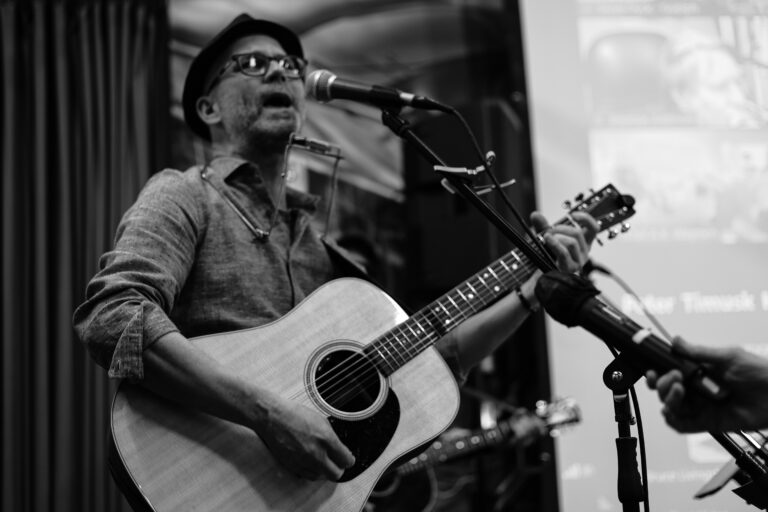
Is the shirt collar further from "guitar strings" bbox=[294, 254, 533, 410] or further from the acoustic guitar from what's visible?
"guitar strings" bbox=[294, 254, 533, 410]

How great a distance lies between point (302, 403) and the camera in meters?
1.74

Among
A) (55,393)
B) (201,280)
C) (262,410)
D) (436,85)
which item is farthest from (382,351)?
(436,85)

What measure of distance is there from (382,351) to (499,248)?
2.22 metres

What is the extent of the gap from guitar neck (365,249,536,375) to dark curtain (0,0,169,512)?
2057 millimetres

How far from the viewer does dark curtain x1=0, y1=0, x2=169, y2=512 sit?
11.2 feet

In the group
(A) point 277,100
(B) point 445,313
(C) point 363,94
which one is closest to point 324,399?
(B) point 445,313

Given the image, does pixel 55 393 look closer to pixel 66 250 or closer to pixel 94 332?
pixel 66 250

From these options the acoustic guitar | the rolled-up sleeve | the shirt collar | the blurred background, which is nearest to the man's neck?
the shirt collar

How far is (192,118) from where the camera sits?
2.45 metres

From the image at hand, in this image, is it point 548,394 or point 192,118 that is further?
point 548,394

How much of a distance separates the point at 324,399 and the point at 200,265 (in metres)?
0.48

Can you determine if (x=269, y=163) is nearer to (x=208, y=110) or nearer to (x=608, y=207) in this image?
(x=208, y=110)

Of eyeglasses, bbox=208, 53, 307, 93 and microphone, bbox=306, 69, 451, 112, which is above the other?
eyeglasses, bbox=208, 53, 307, 93

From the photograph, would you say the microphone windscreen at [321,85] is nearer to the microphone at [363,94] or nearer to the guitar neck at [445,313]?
the microphone at [363,94]
